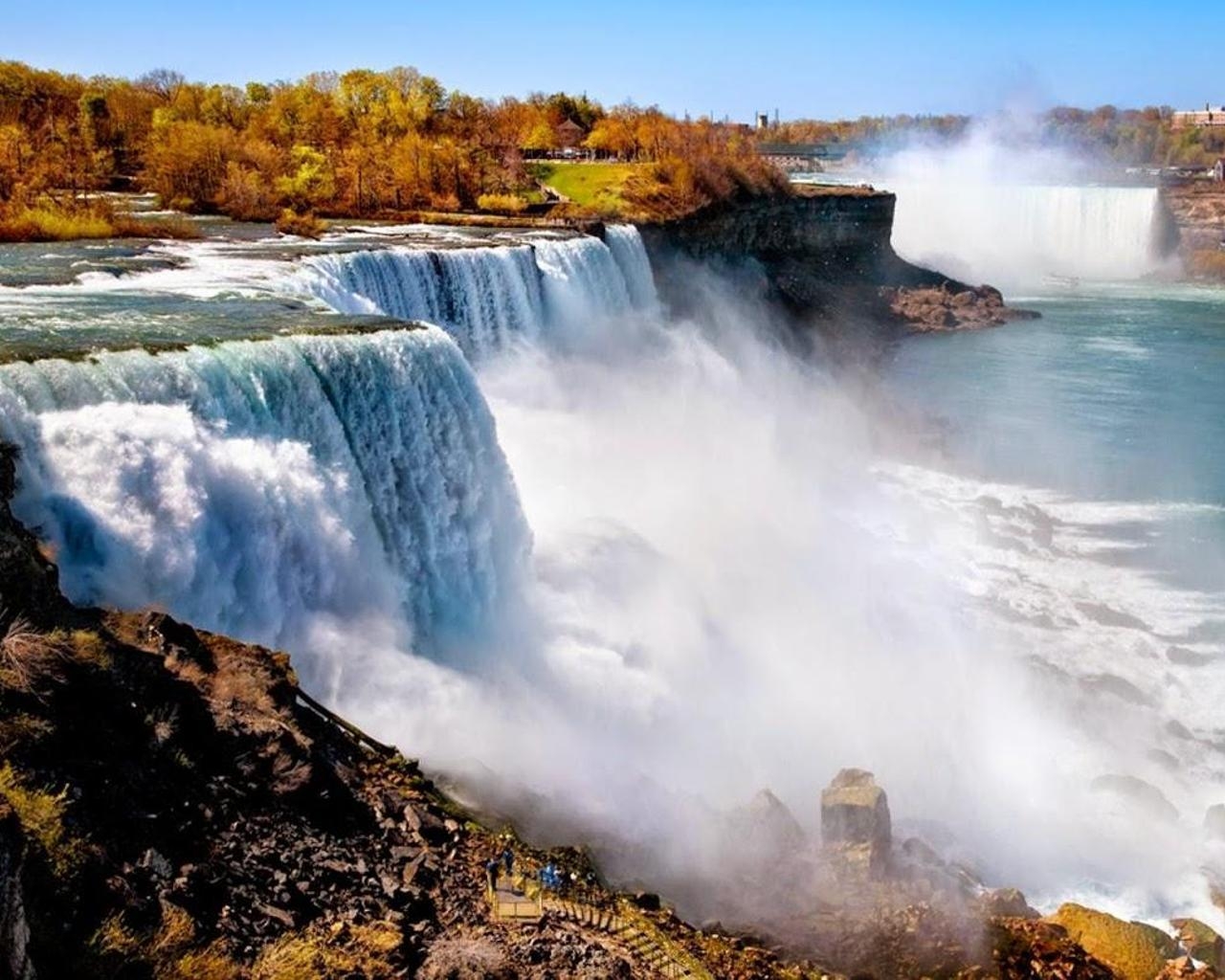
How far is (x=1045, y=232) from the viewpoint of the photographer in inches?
2621

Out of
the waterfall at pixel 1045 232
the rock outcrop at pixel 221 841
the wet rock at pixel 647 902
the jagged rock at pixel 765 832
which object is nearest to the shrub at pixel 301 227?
the rock outcrop at pixel 221 841

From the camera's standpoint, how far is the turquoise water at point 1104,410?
74.9 ft

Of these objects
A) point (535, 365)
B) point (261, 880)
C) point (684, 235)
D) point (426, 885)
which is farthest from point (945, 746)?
point (684, 235)

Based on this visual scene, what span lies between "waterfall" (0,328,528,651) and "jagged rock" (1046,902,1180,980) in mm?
7765

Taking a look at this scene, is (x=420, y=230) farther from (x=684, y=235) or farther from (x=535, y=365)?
(x=684, y=235)

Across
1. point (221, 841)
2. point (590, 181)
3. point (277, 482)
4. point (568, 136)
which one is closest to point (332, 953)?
point (221, 841)

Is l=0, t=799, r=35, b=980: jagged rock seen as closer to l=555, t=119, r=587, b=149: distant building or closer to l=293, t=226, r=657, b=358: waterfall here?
l=293, t=226, r=657, b=358: waterfall

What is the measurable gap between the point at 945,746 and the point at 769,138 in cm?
14349

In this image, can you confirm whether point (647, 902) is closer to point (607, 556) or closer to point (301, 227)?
point (607, 556)

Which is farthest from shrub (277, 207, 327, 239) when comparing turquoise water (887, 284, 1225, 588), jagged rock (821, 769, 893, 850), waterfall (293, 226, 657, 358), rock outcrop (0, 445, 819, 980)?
jagged rock (821, 769, 893, 850)

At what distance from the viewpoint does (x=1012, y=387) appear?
34812 mm

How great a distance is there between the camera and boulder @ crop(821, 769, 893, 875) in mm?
11000

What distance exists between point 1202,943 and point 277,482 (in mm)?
10691

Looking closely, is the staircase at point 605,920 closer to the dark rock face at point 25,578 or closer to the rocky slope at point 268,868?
the rocky slope at point 268,868
